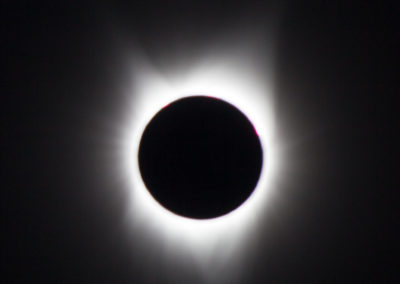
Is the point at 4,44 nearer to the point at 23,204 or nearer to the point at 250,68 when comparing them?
the point at 23,204

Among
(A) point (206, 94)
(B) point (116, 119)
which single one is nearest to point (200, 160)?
(A) point (206, 94)

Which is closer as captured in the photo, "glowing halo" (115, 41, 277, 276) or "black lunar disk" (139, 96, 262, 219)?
"black lunar disk" (139, 96, 262, 219)

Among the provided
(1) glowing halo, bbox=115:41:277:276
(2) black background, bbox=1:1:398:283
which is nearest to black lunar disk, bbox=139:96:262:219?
(1) glowing halo, bbox=115:41:277:276

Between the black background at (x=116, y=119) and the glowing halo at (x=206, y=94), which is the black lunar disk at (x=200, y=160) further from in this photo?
the black background at (x=116, y=119)

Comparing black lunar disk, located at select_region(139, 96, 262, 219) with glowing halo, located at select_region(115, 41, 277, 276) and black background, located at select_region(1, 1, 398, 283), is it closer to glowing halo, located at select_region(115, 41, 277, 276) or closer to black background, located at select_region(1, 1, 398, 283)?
glowing halo, located at select_region(115, 41, 277, 276)

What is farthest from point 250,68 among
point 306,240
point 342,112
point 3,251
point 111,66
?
point 3,251
